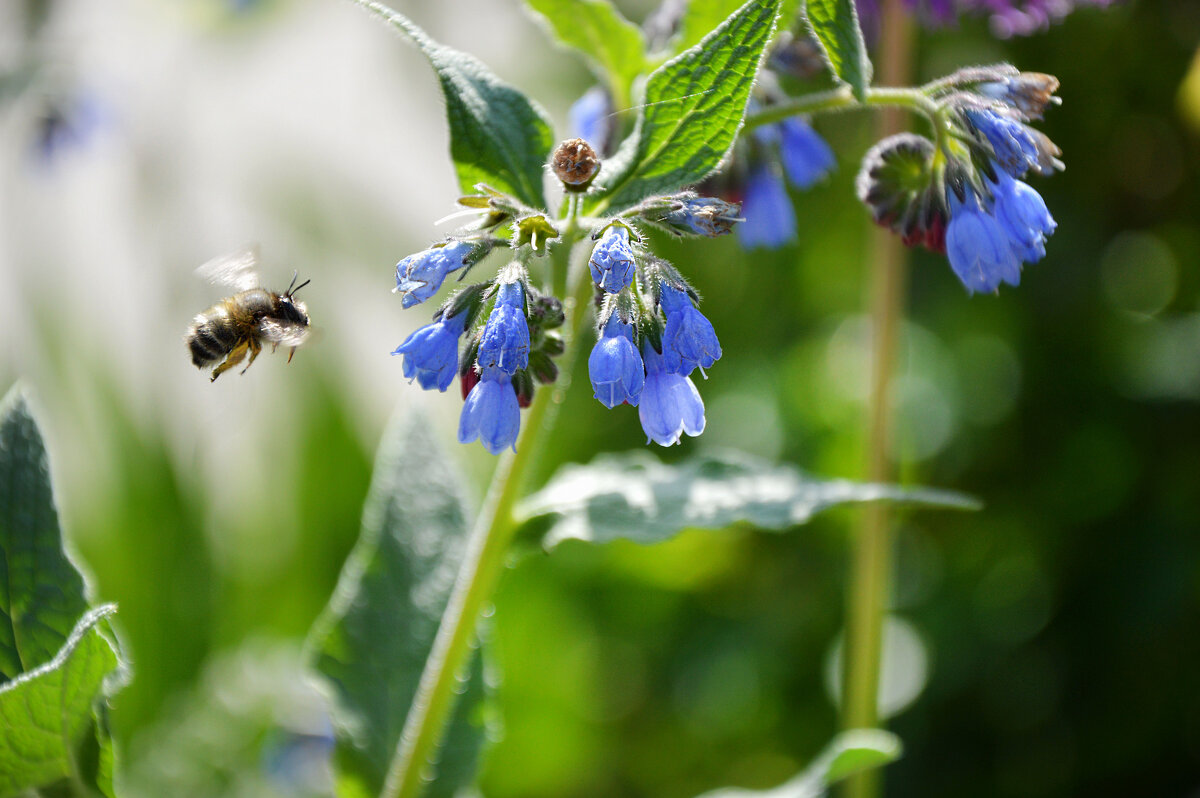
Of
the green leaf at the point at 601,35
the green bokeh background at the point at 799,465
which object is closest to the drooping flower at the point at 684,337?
the green leaf at the point at 601,35

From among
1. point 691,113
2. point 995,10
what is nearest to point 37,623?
point 691,113

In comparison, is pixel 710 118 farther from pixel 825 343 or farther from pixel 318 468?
pixel 318 468

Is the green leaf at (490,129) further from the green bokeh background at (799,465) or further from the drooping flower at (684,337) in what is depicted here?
the green bokeh background at (799,465)

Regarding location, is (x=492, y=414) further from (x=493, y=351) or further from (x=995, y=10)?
(x=995, y=10)

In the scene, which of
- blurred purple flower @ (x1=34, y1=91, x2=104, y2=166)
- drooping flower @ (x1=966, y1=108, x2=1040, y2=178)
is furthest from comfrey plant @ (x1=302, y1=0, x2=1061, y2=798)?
blurred purple flower @ (x1=34, y1=91, x2=104, y2=166)

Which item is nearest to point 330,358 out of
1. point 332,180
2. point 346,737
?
point 332,180

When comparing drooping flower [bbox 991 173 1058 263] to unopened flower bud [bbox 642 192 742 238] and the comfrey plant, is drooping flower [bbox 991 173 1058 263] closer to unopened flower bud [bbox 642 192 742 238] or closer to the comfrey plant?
the comfrey plant
